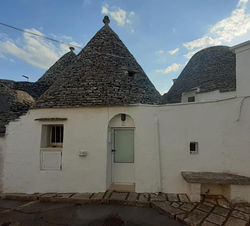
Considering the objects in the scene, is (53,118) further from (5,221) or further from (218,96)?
(218,96)

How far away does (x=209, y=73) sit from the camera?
9.47 meters

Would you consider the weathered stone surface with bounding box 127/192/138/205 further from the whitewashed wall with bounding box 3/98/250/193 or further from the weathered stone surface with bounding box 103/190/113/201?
the weathered stone surface with bounding box 103/190/113/201

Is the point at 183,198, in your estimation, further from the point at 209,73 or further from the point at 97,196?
the point at 209,73

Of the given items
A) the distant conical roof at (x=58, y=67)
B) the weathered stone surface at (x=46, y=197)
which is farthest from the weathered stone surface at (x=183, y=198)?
the distant conical roof at (x=58, y=67)

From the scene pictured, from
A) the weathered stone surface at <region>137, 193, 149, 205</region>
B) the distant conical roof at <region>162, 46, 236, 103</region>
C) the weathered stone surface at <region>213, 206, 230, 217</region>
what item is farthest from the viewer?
the distant conical roof at <region>162, 46, 236, 103</region>

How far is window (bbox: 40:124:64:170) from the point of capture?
5.25 m

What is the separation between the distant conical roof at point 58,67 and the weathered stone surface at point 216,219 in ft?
35.0

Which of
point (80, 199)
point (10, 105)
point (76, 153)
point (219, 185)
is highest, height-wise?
point (10, 105)

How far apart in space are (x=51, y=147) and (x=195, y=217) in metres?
5.33

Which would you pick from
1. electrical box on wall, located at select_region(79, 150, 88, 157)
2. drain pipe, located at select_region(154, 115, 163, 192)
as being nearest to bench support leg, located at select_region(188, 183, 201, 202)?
drain pipe, located at select_region(154, 115, 163, 192)

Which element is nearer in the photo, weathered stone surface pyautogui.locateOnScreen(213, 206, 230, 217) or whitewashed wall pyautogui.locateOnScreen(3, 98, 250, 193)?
weathered stone surface pyautogui.locateOnScreen(213, 206, 230, 217)

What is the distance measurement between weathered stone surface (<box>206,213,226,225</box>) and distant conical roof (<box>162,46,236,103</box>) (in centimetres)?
514

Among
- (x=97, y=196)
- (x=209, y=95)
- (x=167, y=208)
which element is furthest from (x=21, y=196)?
(x=209, y=95)

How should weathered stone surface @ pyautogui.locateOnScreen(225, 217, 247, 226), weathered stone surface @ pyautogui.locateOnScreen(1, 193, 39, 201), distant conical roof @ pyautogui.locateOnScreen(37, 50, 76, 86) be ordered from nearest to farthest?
weathered stone surface @ pyautogui.locateOnScreen(225, 217, 247, 226)
weathered stone surface @ pyautogui.locateOnScreen(1, 193, 39, 201)
distant conical roof @ pyautogui.locateOnScreen(37, 50, 76, 86)
